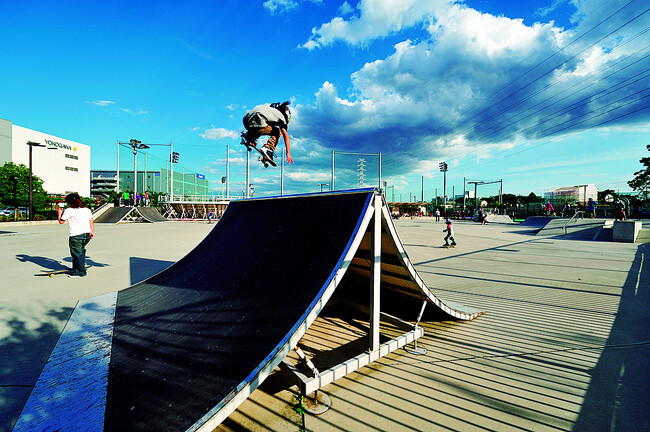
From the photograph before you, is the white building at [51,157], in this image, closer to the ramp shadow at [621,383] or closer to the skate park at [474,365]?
the skate park at [474,365]

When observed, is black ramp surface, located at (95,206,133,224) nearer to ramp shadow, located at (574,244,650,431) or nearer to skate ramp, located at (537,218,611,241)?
ramp shadow, located at (574,244,650,431)

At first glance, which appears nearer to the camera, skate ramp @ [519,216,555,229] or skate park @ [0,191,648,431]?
skate park @ [0,191,648,431]

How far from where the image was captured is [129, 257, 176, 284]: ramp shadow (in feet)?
19.6

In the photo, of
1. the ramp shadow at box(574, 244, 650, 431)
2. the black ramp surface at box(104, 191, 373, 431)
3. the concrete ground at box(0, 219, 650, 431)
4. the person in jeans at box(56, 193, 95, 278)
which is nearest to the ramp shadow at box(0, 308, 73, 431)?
the concrete ground at box(0, 219, 650, 431)

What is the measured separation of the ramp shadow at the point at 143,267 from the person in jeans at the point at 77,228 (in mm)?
1008

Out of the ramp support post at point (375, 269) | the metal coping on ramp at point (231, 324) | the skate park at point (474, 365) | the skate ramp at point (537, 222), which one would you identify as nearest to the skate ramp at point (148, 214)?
the skate park at point (474, 365)

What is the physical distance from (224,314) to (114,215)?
2807 cm

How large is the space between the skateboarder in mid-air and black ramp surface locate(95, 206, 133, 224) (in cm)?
2289

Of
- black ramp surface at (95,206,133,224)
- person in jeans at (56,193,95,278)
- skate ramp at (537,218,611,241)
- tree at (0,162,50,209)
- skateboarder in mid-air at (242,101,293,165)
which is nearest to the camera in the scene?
person in jeans at (56,193,95,278)

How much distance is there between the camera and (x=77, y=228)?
5613 mm

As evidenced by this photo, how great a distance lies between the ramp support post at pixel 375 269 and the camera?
8.41 feet

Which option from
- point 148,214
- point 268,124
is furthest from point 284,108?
point 148,214

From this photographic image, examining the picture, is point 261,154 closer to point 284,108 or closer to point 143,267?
point 284,108

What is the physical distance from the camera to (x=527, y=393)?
2.24 meters
